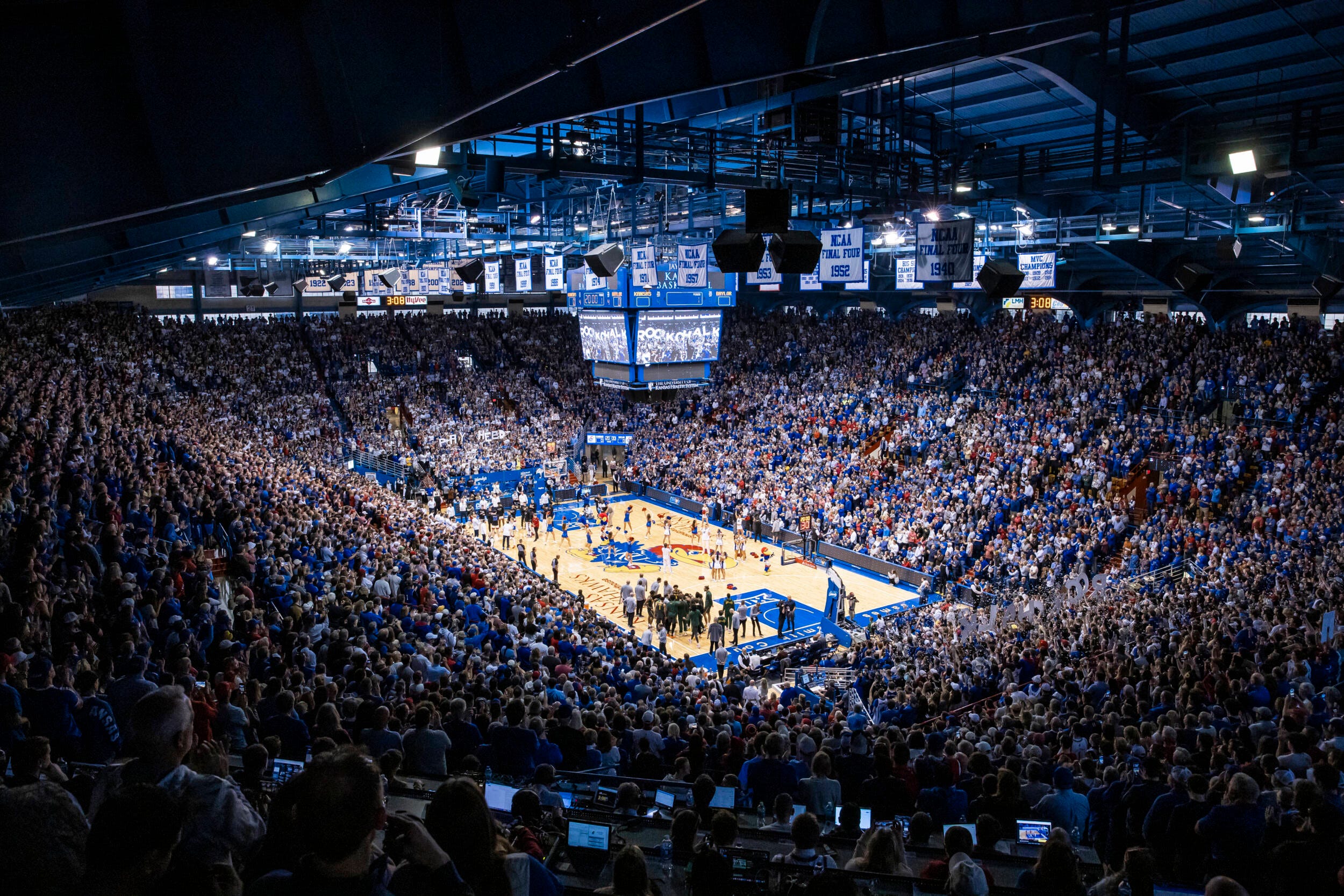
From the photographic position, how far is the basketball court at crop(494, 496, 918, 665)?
23469 millimetres

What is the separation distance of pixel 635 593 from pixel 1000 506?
11661 millimetres

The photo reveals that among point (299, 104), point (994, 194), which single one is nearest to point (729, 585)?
point (994, 194)

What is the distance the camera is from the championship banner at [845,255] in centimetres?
1994

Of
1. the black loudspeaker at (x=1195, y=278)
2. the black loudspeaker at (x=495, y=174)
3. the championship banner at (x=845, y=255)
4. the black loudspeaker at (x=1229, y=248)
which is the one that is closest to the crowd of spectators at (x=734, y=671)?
the black loudspeaker at (x=1195, y=278)

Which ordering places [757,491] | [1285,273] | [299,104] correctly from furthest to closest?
1. [757,491]
2. [1285,273]
3. [299,104]

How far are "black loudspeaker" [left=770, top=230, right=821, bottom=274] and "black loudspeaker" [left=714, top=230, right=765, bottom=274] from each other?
0.34 metres

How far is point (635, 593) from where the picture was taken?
2330 cm

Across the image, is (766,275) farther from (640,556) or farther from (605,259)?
(605,259)

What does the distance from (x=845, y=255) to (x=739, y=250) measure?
747cm

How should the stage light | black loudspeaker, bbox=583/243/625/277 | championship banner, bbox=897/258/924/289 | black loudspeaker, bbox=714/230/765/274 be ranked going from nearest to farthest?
1. black loudspeaker, bbox=714/230/765/274
2. the stage light
3. black loudspeaker, bbox=583/243/625/277
4. championship banner, bbox=897/258/924/289

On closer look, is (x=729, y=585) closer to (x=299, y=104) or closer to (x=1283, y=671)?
(x=1283, y=671)

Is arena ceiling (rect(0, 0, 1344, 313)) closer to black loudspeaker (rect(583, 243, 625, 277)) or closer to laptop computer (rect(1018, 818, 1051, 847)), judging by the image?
black loudspeaker (rect(583, 243, 625, 277))

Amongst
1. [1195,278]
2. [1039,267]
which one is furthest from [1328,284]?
[1039,267]

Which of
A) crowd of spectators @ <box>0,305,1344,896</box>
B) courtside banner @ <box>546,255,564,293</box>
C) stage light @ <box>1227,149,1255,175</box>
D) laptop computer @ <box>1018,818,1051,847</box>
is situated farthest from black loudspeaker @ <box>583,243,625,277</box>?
laptop computer @ <box>1018,818,1051,847</box>
